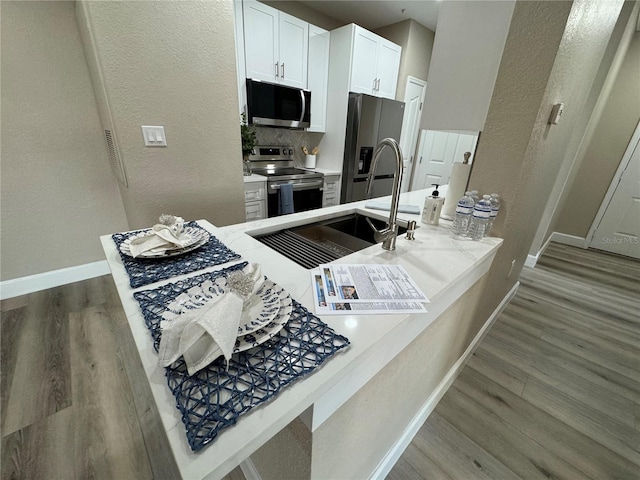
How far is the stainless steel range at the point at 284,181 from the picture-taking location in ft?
9.13

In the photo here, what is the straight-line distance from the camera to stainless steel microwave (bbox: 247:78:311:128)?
2.68 metres

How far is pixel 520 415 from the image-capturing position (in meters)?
1.38

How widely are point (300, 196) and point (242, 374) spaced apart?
2.70 m

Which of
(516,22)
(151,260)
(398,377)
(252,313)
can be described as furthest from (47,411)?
(516,22)

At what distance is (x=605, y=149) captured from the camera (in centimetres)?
334

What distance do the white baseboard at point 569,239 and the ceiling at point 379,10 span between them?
11.3 feet

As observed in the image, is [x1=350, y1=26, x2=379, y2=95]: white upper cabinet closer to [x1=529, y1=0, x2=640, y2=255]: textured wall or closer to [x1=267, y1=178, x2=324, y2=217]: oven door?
[x1=267, y1=178, x2=324, y2=217]: oven door

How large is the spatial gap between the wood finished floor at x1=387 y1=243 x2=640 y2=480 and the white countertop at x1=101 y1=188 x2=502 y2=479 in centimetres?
79

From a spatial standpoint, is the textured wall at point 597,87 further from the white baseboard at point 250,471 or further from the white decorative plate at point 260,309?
the white baseboard at point 250,471

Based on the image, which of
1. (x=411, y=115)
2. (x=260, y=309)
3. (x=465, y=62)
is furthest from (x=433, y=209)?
(x=411, y=115)

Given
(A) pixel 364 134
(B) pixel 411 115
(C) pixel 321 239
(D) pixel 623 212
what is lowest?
(D) pixel 623 212


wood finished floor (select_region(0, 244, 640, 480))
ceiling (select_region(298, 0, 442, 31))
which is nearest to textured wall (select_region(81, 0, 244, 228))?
wood finished floor (select_region(0, 244, 640, 480))

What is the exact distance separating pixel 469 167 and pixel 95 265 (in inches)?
119

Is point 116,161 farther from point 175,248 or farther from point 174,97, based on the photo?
point 175,248
